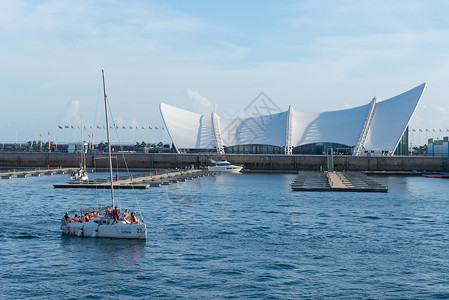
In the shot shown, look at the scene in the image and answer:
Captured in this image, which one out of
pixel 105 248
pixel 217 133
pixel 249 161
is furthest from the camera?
pixel 217 133

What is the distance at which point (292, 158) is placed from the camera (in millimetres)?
132875

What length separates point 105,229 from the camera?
1639 inches

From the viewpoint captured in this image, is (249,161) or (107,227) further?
(249,161)

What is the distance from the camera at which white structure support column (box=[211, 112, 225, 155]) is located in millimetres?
138625

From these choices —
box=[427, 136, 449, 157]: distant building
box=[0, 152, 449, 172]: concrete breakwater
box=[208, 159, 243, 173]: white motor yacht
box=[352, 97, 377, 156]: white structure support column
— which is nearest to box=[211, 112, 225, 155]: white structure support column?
box=[0, 152, 449, 172]: concrete breakwater

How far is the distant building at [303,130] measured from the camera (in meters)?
132

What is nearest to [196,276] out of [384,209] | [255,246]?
[255,246]

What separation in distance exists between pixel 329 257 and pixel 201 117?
116318 millimetres

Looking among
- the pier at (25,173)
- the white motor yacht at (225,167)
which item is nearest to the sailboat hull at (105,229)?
the pier at (25,173)

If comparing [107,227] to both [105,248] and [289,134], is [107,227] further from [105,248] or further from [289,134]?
[289,134]

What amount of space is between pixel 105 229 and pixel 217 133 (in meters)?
103

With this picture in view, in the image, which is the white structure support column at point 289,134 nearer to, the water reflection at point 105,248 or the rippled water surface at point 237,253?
the rippled water surface at point 237,253

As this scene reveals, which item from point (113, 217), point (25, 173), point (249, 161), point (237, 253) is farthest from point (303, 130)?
point (237, 253)

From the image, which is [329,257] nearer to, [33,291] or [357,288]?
[357,288]
